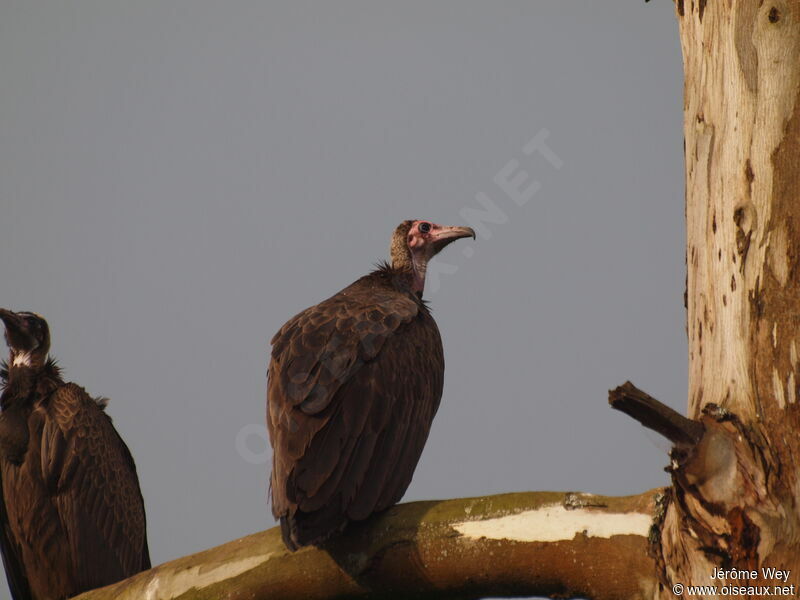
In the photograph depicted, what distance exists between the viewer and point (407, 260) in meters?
8.96

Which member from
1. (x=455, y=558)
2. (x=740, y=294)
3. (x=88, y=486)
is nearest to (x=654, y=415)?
(x=740, y=294)

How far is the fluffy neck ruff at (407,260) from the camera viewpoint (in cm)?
888

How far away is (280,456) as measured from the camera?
5781 millimetres

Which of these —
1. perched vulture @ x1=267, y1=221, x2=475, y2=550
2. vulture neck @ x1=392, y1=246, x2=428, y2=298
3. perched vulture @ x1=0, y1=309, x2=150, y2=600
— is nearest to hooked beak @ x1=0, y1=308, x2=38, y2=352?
perched vulture @ x1=0, y1=309, x2=150, y2=600

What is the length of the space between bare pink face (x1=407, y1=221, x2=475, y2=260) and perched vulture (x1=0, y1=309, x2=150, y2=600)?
2.85 meters

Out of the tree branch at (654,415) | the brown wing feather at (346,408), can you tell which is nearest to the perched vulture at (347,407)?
the brown wing feather at (346,408)

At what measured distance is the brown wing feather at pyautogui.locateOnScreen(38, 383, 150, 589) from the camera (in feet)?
25.1

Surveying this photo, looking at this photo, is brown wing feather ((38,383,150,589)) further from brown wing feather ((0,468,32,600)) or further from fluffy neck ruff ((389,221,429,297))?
fluffy neck ruff ((389,221,429,297))

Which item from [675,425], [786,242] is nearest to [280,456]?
[675,425]

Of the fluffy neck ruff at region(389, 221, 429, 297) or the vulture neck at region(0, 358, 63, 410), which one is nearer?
the vulture neck at region(0, 358, 63, 410)

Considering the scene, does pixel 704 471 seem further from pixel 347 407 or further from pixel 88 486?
pixel 88 486

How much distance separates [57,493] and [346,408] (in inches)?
112

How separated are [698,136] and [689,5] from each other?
0.70m

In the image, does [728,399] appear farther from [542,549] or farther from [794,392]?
[542,549]
